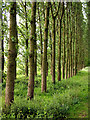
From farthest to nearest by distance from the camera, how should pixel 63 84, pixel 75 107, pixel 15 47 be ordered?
pixel 63 84 < pixel 75 107 < pixel 15 47

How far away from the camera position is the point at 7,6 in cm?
662

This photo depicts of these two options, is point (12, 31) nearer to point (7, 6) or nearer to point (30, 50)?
point (7, 6)

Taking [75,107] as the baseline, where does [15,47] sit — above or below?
above

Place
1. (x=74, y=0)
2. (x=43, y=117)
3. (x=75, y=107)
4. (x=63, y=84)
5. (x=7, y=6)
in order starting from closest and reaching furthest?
(x=43, y=117) < (x=7, y=6) < (x=75, y=107) < (x=63, y=84) < (x=74, y=0)

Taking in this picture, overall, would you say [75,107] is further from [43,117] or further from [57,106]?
[43,117]

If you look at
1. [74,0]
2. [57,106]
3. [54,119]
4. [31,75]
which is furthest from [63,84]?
[74,0]

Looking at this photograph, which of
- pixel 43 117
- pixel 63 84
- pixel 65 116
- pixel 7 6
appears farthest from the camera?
pixel 63 84

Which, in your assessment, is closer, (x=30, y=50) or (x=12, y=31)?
(x=12, y=31)

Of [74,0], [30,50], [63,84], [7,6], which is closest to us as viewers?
[7,6]

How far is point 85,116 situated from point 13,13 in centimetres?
592

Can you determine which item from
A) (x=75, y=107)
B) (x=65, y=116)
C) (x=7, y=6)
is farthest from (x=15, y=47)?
(x=75, y=107)

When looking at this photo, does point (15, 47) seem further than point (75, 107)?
No


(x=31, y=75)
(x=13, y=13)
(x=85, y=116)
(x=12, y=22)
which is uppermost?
(x=13, y=13)

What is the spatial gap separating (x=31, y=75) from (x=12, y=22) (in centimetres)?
370
